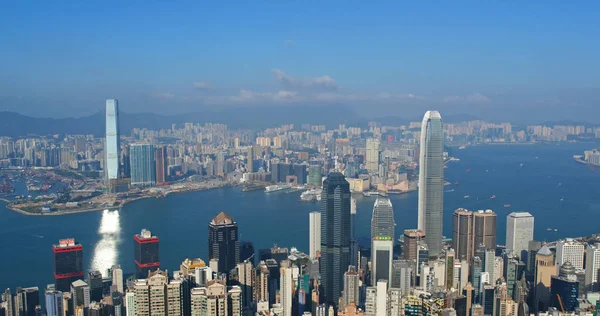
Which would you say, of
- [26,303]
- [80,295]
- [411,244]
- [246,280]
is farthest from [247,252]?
[26,303]

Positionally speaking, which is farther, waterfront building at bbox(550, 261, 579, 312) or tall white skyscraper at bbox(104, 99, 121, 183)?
tall white skyscraper at bbox(104, 99, 121, 183)

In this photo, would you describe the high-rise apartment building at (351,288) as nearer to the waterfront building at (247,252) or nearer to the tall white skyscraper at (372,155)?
the waterfront building at (247,252)

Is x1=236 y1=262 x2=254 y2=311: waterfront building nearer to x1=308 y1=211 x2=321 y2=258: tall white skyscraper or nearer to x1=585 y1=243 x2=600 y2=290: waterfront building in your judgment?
x1=308 y1=211 x2=321 y2=258: tall white skyscraper

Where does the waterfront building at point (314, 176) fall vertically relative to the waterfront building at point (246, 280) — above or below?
above

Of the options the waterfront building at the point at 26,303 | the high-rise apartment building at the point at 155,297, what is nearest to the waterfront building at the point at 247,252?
the waterfront building at the point at 26,303

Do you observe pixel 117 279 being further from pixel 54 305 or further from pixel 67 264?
pixel 67 264

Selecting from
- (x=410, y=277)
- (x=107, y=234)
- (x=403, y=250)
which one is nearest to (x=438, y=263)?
(x=410, y=277)

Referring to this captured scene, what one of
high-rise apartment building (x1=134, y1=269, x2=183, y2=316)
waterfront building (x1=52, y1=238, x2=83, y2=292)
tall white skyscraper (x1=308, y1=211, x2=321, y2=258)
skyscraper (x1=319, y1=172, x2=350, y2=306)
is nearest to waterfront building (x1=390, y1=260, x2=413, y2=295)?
skyscraper (x1=319, y1=172, x2=350, y2=306)
